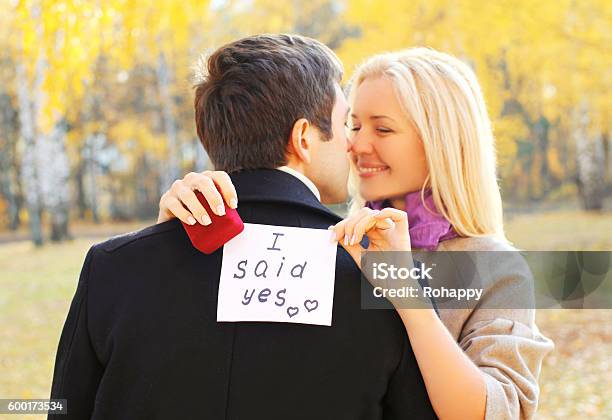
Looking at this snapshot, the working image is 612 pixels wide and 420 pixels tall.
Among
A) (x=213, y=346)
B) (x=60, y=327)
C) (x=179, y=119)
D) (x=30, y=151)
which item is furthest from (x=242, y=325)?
(x=179, y=119)

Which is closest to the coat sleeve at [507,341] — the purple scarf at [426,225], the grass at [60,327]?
the purple scarf at [426,225]

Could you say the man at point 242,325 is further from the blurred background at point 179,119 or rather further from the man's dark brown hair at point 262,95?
the blurred background at point 179,119

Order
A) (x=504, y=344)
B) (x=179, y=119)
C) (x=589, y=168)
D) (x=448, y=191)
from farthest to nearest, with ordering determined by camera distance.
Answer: (x=179, y=119) < (x=589, y=168) < (x=448, y=191) < (x=504, y=344)

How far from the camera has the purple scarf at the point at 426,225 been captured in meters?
1.86

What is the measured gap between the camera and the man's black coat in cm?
139

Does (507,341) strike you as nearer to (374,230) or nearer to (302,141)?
(374,230)

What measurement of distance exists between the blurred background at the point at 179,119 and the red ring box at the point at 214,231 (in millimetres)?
3347

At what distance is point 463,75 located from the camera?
1968mm

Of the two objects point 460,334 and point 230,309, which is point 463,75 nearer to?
point 460,334

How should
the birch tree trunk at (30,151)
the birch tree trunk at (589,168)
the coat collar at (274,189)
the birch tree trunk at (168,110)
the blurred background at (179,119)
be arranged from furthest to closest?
the birch tree trunk at (168,110), the birch tree trunk at (589,168), the birch tree trunk at (30,151), the blurred background at (179,119), the coat collar at (274,189)

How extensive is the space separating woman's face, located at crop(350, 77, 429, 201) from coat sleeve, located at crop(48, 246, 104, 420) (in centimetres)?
82

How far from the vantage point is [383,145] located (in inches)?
77.9

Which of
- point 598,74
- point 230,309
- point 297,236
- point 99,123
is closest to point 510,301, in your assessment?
point 297,236

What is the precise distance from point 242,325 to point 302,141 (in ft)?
1.26
